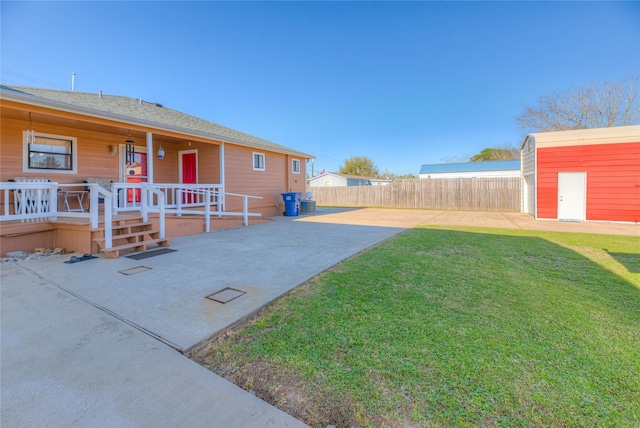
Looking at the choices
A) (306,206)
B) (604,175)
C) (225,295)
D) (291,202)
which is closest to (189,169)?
(291,202)

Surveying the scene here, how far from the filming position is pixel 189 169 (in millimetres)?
10703

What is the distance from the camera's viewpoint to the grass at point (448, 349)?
5.32 feet

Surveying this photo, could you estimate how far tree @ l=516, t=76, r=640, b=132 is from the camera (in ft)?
59.0

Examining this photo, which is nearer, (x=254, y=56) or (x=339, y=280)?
(x=339, y=280)

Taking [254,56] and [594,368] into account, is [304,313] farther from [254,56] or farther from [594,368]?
[254,56]

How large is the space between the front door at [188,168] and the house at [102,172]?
0.13 ft

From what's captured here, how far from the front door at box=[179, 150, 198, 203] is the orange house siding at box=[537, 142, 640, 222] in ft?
46.4

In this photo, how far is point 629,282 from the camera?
368 centimetres

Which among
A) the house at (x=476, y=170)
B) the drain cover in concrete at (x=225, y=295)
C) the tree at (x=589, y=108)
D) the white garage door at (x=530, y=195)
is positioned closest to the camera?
the drain cover in concrete at (x=225, y=295)

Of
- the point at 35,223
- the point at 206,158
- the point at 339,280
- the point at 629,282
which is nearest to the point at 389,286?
the point at 339,280

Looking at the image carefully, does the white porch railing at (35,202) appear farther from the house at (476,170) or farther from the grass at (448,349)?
the house at (476,170)

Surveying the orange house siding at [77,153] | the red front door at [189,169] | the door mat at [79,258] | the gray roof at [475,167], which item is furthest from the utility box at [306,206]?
the gray roof at [475,167]

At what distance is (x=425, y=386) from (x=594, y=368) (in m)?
1.27

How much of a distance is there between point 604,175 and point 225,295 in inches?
556
